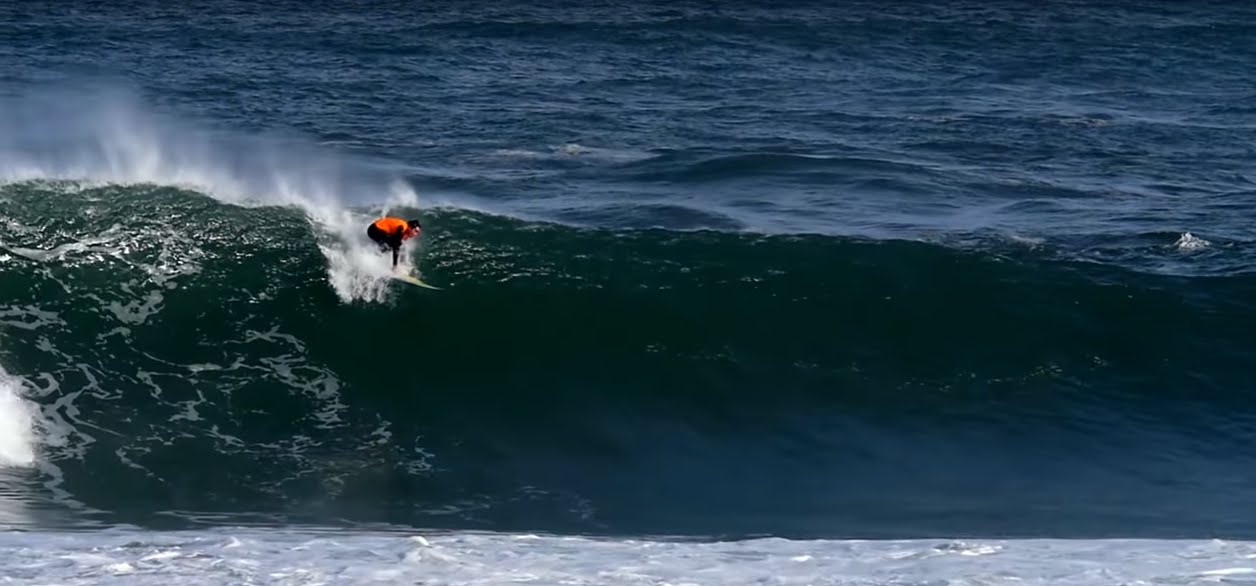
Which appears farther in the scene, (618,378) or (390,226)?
(618,378)

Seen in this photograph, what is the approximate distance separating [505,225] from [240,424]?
19.1ft

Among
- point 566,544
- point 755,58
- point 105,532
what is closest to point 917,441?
point 566,544

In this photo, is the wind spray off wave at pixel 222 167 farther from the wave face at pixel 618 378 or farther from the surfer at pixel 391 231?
the surfer at pixel 391 231

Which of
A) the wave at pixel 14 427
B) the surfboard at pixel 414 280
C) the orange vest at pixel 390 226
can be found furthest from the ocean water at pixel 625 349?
the orange vest at pixel 390 226

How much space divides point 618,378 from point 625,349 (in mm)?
671

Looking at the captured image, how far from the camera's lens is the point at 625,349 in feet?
60.4

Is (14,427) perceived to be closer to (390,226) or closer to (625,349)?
(390,226)

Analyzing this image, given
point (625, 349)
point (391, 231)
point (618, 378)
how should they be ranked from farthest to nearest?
1. point (625, 349)
2. point (618, 378)
3. point (391, 231)

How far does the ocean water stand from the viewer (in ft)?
42.9

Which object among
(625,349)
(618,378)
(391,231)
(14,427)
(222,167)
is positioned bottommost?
(14,427)

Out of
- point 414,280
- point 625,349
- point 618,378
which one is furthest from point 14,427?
point 625,349

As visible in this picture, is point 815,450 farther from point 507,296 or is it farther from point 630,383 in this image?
point 507,296

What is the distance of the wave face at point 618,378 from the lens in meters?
14.7

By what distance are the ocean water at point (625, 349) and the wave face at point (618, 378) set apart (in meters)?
0.05
